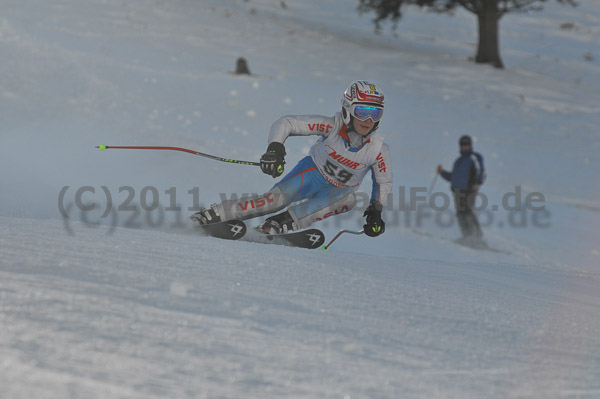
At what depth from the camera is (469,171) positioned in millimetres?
9758

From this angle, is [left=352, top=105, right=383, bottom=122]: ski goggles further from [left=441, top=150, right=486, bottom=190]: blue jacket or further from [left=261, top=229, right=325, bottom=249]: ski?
[left=441, top=150, right=486, bottom=190]: blue jacket

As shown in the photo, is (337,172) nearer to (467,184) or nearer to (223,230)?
(223,230)

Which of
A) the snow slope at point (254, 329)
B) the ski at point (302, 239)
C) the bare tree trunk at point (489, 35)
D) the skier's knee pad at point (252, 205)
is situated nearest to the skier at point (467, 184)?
the ski at point (302, 239)

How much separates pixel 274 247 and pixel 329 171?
4.59 feet

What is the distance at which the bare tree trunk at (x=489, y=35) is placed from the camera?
19.8 metres

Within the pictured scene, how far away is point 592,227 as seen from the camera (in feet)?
36.6

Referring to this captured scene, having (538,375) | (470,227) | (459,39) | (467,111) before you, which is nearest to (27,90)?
(470,227)

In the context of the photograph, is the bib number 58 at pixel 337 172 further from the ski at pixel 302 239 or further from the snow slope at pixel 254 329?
the snow slope at pixel 254 329

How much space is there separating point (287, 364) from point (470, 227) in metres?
7.54

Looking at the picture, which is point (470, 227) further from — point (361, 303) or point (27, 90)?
point (27, 90)

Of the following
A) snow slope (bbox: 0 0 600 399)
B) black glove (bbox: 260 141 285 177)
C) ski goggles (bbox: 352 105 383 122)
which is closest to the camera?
snow slope (bbox: 0 0 600 399)

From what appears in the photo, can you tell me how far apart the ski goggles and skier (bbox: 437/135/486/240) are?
4311 mm

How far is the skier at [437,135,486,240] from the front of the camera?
32.0 feet

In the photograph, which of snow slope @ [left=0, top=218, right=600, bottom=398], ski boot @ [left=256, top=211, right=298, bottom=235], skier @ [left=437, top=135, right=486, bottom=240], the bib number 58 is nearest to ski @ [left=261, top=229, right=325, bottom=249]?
ski boot @ [left=256, top=211, right=298, bottom=235]
